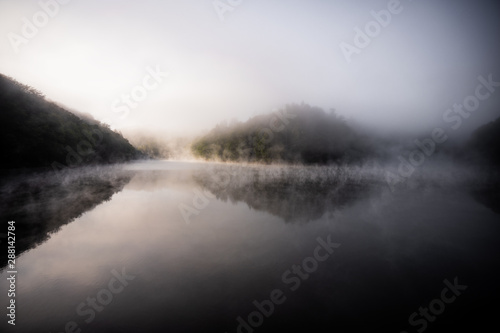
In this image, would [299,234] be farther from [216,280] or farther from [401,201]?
[401,201]

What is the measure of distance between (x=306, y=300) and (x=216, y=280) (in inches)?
84.7

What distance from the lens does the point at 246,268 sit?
5465mm

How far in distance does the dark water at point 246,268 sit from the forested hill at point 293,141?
68.6 metres

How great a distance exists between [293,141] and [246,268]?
8810cm

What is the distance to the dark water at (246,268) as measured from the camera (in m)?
3.74

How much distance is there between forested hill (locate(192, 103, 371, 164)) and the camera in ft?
274

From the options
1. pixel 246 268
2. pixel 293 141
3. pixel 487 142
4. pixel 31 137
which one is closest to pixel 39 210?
pixel 246 268

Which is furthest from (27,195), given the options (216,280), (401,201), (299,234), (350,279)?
(401,201)

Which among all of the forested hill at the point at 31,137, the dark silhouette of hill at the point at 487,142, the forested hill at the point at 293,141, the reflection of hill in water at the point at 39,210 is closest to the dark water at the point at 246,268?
the reflection of hill in water at the point at 39,210

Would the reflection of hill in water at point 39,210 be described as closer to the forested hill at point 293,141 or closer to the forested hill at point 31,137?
the forested hill at point 31,137

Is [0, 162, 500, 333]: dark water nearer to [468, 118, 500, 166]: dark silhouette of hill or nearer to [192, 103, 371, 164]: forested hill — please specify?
[468, 118, 500, 166]: dark silhouette of hill

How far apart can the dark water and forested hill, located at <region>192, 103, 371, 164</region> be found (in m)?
68.6

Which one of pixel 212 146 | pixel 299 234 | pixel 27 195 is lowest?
pixel 299 234

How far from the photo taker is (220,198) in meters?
13.9
